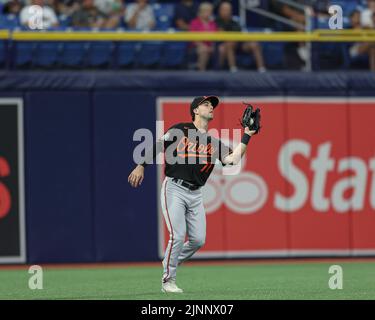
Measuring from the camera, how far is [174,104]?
1545 cm

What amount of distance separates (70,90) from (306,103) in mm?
3512

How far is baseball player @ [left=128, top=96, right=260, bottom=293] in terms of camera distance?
10031 mm

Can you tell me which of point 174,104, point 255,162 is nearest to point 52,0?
point 174,104

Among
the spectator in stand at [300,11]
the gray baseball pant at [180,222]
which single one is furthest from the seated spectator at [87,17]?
the gray baseball pant at [180,222]

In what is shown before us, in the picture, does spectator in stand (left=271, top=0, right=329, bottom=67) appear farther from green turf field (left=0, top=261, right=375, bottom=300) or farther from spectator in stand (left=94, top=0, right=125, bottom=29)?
green turf field (left=0, top=261, right=375, bottom=300)

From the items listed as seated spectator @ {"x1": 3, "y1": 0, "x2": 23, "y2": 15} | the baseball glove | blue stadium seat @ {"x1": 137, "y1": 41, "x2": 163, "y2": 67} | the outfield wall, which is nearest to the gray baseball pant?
the baseball glove

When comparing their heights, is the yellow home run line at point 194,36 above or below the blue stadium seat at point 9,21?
below

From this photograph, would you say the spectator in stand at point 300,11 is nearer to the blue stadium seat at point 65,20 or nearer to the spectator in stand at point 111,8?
the spectator in stand at point 111,8

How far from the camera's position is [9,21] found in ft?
53.5

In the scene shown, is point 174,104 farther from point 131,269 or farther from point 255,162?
point 131,269

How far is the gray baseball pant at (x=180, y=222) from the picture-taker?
32.9 feet

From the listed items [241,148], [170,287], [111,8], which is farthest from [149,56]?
[170,287]

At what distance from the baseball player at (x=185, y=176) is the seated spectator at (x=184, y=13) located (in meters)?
6.53

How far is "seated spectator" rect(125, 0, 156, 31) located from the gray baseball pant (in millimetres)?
6542
